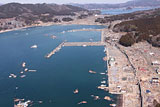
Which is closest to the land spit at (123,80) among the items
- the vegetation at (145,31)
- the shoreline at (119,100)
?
the shoreline at (119,100)

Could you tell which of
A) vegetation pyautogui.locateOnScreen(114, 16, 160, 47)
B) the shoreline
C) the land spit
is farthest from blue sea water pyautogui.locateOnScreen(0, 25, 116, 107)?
vegetation pyautogui.locateOnScreen(114, 16, 160, 47)

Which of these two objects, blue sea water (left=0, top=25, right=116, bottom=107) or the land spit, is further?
blue sea water (left=0, top=25, right=116, bottom=107)

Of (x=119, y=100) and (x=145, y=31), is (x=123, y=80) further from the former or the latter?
(x=145, y=31)

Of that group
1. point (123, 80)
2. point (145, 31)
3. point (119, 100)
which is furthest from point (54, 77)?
point (145, 31)

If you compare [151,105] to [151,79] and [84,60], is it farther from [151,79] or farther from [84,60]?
[84,60]

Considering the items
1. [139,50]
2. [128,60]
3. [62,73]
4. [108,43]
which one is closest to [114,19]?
[108,43]

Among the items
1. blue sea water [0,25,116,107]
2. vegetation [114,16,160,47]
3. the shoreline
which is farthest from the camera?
vegetation [114,16,160,47]

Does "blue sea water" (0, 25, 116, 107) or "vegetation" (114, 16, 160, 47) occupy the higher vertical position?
"vegetation" (114, 16, 160, 47)

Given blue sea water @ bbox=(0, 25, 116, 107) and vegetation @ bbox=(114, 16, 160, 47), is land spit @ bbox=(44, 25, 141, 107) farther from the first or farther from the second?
vegetation @ bbox=(114, 16, 160, 47)

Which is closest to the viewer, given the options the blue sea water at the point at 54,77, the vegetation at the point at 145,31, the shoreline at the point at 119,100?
the shoreline at the point at 119,100

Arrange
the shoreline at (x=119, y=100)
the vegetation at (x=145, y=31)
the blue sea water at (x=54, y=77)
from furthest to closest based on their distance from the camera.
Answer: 1. the vegetation at (x=145, y=31)
2. the blue sea water at (x=54, y=77)
3. the shoreline at (x=119, y=100)

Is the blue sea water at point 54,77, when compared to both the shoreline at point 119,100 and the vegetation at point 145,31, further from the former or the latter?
the vegetation at point 145,31
